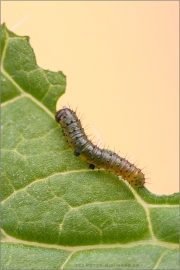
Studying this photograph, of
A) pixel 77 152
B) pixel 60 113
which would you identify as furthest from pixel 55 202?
pixel 60 113

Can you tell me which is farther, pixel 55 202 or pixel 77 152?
pixel 77 152

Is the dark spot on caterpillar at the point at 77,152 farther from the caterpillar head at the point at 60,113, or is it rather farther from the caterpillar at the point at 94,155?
the caterpillar head at the point at 60,113

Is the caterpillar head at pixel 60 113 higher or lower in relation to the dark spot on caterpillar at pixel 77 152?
higher

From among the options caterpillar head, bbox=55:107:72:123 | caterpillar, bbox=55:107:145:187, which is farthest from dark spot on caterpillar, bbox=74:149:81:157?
caterpillar head, bbox=55:107:72:123

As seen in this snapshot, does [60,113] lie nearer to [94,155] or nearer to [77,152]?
[77,152]

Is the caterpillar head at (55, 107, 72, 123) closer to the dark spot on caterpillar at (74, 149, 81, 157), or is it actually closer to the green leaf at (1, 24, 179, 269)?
the green leaf at (1, 24, 179, 269)

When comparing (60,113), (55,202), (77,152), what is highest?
(60,113)

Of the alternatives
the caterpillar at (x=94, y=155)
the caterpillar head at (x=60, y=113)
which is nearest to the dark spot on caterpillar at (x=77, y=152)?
the caterpillar at (x=94, y=155)
